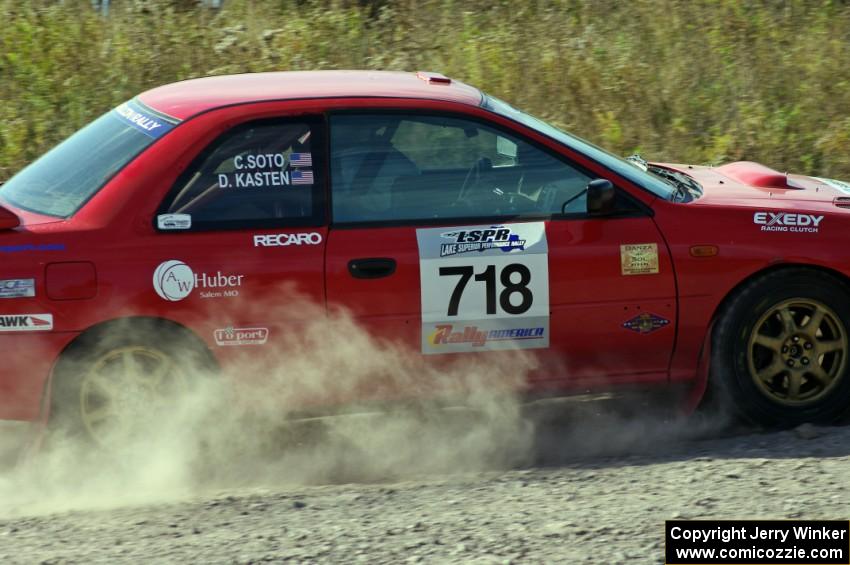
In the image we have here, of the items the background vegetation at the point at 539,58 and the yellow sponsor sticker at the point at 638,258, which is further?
the background vegetation at the point at 539,58

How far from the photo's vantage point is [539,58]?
1032 cm

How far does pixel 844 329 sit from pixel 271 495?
2741 mm

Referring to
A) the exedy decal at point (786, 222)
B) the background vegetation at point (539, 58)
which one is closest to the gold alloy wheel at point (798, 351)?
the exedy decal at point (786, 222)

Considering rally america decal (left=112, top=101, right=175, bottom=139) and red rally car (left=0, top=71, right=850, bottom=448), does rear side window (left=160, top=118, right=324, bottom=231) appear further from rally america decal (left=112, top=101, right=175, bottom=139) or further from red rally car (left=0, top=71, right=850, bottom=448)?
rally america decal (left=112, top=101, right=175, bottom=139)

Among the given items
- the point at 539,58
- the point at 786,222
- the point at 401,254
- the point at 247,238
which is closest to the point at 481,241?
the point at 401,254

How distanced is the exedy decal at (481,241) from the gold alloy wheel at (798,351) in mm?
1224

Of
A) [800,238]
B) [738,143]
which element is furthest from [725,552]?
[738,143]

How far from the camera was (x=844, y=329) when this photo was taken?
5.31 meters

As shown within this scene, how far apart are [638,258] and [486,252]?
712 millimetres

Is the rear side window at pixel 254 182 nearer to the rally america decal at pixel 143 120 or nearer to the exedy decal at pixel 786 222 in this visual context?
the rally america decal at pixel 143 120

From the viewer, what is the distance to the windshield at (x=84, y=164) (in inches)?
200

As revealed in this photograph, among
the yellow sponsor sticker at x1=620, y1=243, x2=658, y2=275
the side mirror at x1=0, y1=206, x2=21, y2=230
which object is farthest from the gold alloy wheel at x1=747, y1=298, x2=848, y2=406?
the side mirror at x1=0, y1=206, x2=21, y2=230

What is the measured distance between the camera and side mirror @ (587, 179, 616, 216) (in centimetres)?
511

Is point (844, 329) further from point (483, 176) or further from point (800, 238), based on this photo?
point (483, 176)
